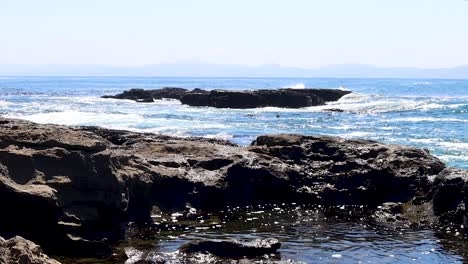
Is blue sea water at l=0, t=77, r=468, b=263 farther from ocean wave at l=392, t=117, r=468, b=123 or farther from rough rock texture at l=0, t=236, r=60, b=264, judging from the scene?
rough rock texture at l=0, t=236, r=60, b=264

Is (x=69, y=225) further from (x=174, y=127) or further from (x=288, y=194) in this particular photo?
(x=174, y=127)

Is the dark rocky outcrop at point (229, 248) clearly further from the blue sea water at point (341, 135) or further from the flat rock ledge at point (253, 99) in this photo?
the flat rock ledge at point (253, 99)

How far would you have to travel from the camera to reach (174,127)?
5172 centimetres

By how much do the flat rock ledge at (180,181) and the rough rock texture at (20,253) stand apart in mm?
5396

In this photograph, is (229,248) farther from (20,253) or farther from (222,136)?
(222,136)

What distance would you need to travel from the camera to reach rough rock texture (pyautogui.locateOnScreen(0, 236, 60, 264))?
352 inches

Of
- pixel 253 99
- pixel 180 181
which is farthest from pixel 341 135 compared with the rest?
pixel 253 99

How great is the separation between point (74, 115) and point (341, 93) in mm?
51528

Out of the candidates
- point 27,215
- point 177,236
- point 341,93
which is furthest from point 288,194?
point 341,93

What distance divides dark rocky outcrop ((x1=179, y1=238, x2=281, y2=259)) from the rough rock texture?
6205 mm

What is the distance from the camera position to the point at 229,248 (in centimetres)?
1531

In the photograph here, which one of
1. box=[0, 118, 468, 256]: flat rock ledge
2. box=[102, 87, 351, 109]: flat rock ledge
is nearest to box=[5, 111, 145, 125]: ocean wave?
box=[102, 87, 351, 109]: flat rock ledge

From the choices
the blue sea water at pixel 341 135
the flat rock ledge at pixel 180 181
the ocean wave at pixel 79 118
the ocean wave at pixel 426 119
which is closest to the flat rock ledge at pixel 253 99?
the blue sea water at pixel 341 135

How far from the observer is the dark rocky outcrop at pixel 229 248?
15203 mm
